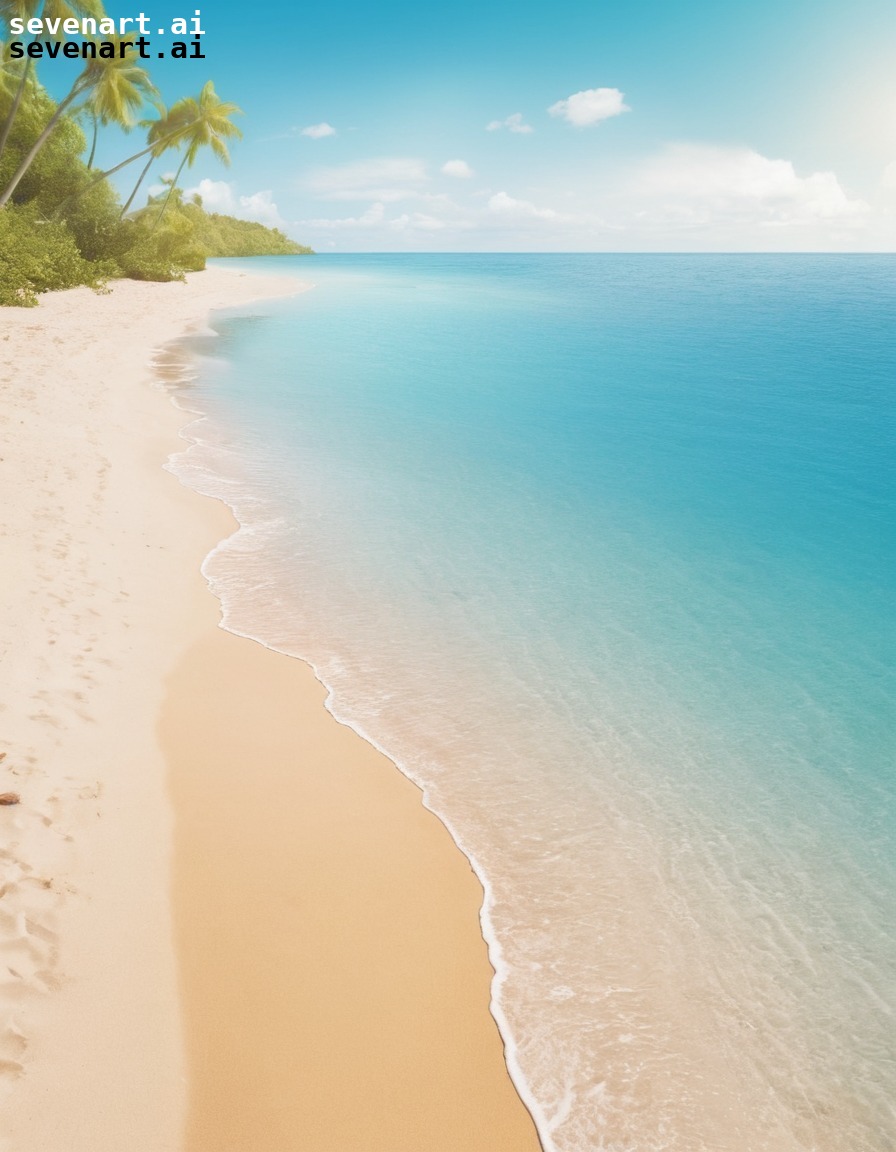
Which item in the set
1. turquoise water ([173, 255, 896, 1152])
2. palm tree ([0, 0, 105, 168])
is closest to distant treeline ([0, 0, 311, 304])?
palm tree ([0, 0, 105, 168])

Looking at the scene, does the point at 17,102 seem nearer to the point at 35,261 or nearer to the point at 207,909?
the point at 35,261

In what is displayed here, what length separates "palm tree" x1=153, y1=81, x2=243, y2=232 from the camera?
39.5m

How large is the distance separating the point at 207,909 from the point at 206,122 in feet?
152

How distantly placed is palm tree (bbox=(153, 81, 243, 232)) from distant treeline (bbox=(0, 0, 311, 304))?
0.05 meters

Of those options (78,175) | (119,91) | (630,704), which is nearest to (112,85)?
(119,91)

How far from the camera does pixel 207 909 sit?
4.35 meters

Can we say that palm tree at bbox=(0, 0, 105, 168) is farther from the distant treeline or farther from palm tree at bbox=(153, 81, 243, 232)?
palm tree at bbox=(153, 81, 243, 232)

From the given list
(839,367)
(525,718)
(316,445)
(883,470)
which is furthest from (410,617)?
(839,367)

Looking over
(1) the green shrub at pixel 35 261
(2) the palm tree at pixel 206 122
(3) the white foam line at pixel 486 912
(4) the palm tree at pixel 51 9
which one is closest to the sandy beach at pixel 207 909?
(3) the white foam line at pixel 486 912

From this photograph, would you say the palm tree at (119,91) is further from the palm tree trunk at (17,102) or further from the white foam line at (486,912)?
the white foam line at (486,912)

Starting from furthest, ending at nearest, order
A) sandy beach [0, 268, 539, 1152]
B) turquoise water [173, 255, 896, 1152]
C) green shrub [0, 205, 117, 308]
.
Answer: green shrub [0, 205, 117, 308], turquoise water [173, 255, 896, 1152], sandy beach [0, 268, 539, 1152]

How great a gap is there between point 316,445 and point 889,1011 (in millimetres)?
13212

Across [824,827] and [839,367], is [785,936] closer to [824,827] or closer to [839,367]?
[824,827]

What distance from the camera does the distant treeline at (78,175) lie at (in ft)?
91.1
